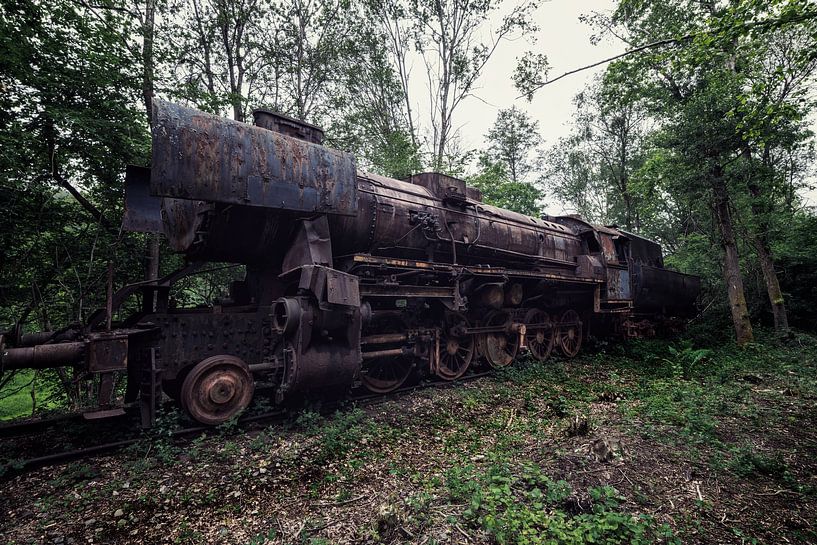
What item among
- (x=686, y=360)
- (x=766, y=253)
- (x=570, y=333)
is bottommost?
(x=686, y=360)

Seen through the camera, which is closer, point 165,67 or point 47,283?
point 47,283

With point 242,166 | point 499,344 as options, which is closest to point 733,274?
point 499,344

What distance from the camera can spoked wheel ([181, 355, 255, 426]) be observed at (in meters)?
4.86

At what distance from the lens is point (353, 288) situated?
5.35 m

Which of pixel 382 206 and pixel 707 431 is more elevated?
pixel 382 206

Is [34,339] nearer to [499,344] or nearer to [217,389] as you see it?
[217,389]

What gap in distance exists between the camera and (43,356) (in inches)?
167

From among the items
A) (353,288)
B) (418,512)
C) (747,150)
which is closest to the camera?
(418,512)

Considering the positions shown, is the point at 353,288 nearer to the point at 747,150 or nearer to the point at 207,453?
the point at 207,453

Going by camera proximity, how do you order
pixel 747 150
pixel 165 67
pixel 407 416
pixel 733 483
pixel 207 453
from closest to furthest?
pixel 733 483 → pixel 207 453 → pixel 407 416 → pixel 165 67 → pixel 747 150

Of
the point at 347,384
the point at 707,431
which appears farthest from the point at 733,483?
the point at 347,384

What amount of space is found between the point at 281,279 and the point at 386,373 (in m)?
2.90

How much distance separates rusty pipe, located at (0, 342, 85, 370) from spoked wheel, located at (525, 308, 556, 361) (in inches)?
334

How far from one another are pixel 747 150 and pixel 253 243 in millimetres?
14134
